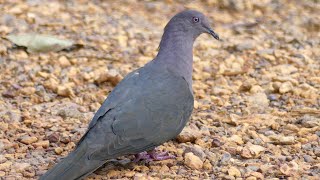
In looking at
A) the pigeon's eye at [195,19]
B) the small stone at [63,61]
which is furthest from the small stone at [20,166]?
the small stone at [63,61]

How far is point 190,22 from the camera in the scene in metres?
4.92

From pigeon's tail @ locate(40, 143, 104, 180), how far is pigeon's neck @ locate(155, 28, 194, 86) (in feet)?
2.87

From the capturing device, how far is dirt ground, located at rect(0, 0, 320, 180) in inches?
182

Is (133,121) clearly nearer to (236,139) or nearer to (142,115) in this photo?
(142,115)

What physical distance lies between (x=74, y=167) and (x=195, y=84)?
7.14ft

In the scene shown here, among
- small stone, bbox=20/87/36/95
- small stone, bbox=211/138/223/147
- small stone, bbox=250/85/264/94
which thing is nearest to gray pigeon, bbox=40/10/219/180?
small stone, bbox=211/138/223/147

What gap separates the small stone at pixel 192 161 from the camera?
4539 millimetres

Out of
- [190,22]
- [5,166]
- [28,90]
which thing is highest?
[190,22]

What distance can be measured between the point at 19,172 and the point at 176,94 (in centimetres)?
109

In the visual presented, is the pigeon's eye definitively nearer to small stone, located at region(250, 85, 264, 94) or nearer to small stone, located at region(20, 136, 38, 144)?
small stone, located at region(250, 85, 264, 94)

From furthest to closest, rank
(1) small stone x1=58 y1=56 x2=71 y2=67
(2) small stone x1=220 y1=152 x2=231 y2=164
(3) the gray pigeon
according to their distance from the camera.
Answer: (1) small stone x1=58 y1=56 x2=71 y2=67, (2) small stone x1=220 y1=152 x2=231 y2=164, (3) the gray pigeon

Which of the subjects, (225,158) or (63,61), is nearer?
(225,158)

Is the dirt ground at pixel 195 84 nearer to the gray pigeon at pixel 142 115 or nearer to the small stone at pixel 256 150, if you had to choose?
the small stone at pixel 256 150

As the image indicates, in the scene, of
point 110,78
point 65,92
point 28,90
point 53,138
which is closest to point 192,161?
point 53,138
